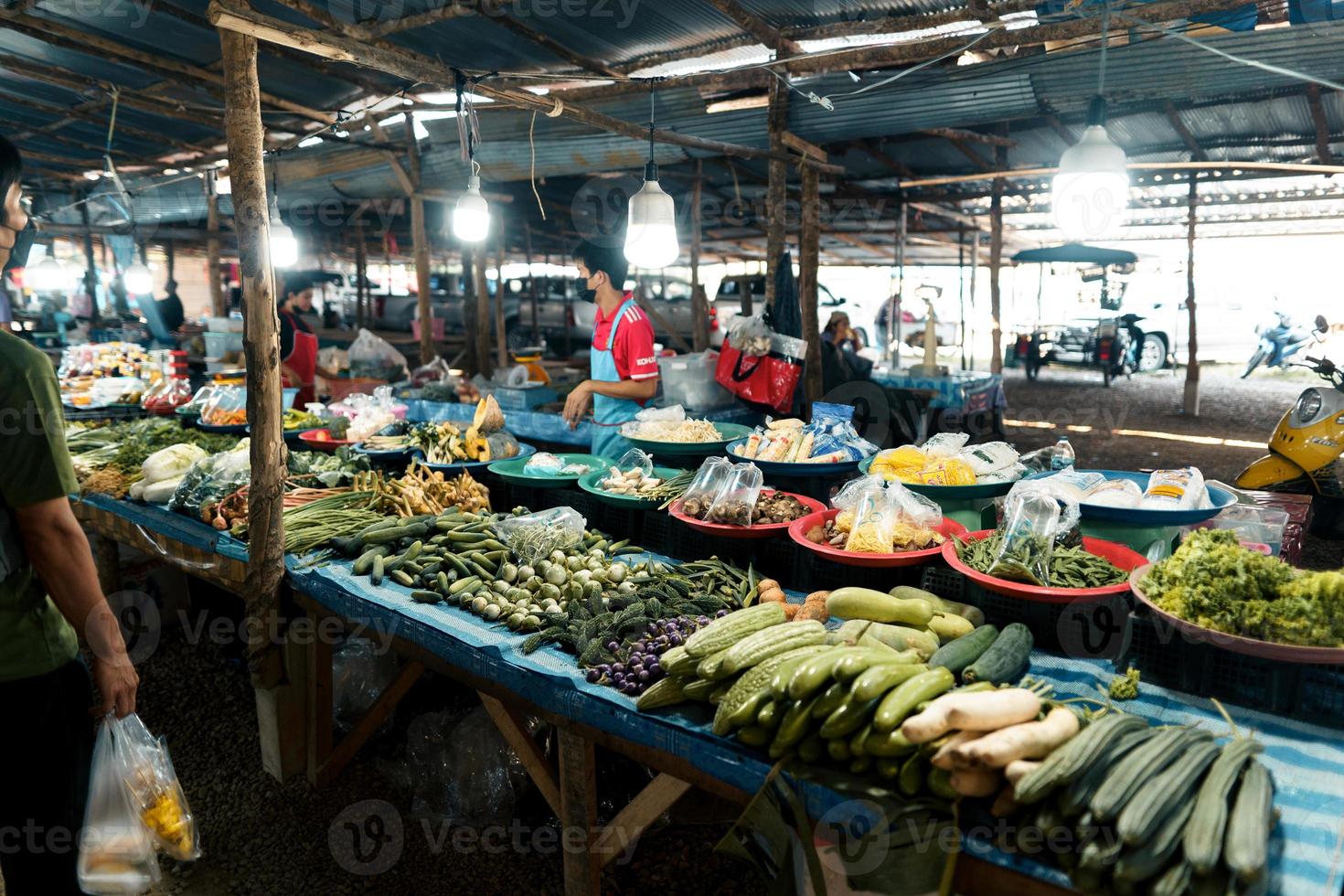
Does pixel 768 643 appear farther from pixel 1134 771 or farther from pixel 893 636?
pixel 1134 771

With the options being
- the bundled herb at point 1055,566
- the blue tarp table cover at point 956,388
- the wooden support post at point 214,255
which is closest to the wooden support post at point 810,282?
the blue tarp table cover at point 956,388

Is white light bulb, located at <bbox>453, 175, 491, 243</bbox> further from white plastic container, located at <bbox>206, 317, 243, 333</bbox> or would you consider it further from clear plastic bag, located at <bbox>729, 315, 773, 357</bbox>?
white plastic container, located at <bbox>206, 317, 243, 333</bbox>

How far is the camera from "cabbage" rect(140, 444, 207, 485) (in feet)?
16.0

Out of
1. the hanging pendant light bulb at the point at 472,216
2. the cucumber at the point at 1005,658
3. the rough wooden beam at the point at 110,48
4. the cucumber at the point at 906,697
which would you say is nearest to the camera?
the cucumber at the point at 906,697

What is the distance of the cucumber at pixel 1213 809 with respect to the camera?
1.50m

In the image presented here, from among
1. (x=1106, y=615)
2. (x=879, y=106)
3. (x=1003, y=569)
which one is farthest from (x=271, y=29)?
(x=879, y=106)

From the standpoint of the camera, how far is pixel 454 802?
152 inches

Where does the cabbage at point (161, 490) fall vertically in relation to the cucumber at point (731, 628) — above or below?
above

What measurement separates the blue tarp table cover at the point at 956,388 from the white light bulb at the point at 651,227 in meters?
5.61

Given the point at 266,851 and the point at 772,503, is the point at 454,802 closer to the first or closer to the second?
the point at 266,851

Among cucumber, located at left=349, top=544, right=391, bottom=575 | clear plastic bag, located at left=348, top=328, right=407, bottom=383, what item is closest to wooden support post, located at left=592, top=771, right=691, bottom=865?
cucumber, located at left=349, top=544, right=391, bottom=575

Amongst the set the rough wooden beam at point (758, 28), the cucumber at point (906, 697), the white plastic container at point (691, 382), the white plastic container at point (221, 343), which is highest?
the rough wooden beam at point (758, 28)

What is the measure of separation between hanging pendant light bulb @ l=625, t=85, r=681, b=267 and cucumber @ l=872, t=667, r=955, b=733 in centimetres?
298

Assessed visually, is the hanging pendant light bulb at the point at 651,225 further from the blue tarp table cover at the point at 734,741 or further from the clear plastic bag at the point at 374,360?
the clear plastic bag at the point at 374,360
